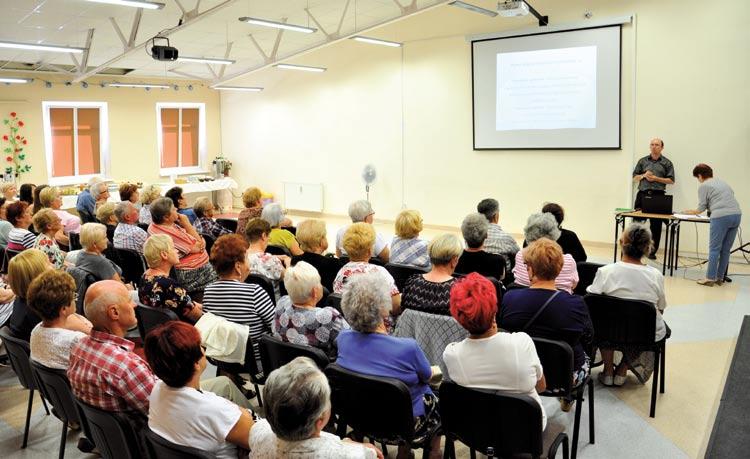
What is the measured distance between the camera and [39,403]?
4.22 meters

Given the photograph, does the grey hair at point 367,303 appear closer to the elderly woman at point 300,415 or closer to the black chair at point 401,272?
the elderly woman at point 300,415

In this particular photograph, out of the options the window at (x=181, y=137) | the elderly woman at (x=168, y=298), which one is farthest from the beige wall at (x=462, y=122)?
the elderly woman at (x=168, y=298)

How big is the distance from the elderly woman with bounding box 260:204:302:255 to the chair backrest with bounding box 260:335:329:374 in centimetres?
233

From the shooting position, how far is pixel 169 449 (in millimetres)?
2047

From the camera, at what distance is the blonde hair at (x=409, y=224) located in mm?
4789

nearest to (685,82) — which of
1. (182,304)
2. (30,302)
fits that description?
(182,304)

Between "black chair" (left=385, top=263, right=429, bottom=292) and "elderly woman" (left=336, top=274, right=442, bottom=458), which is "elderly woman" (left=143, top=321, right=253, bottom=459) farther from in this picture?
"black chair" (left=385, top=263, right=429, bottom=292)

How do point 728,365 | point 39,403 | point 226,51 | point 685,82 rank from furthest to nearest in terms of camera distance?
point 226,51 < point 685,82 < point 728,365 < point 39,403

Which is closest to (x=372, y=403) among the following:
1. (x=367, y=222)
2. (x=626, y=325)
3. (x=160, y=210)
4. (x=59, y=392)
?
(x=59, y=392)

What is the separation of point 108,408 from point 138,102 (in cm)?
1235

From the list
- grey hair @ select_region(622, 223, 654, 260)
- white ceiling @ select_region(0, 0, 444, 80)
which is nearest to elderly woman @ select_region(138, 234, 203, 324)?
grey hair @ select_region(622, 223, 654, 260)

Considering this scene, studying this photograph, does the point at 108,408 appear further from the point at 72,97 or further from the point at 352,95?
the point at 72,97

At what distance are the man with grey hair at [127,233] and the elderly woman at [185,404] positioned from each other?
3888mm

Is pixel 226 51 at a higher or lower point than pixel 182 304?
higher
